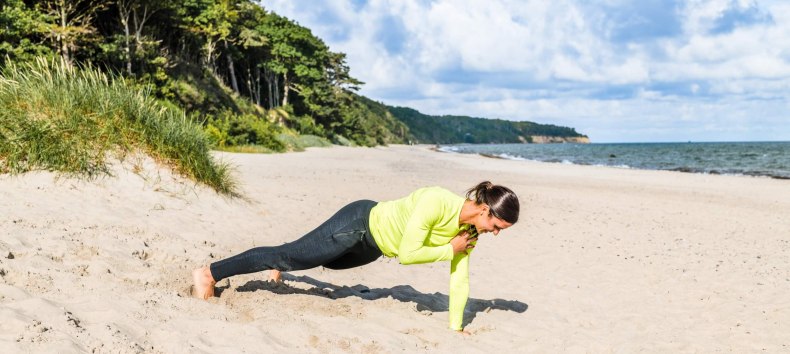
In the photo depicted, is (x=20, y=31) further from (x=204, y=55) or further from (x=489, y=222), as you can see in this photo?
(x=489, y=222)

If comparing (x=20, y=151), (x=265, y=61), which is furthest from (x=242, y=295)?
(x=265, y=61)

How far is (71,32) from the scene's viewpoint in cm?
2206

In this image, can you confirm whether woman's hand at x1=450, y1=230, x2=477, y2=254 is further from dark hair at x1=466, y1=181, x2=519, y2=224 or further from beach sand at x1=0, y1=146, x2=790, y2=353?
beach sand at x1=0, y1=146, x2=790, y2=353

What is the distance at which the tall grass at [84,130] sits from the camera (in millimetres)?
6844

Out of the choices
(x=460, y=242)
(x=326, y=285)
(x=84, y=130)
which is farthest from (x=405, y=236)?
(x=84, y=130)

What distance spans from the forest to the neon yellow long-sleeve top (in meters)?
5.72

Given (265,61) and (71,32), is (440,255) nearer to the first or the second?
(71,32)

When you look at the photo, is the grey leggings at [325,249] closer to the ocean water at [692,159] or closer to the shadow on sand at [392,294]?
the shadow on sand at [392,294]

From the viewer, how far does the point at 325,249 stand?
4.27 metres

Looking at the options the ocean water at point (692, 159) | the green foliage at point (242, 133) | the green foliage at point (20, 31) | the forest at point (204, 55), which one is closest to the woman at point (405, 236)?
the forest at point (204, 55)

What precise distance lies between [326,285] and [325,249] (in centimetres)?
172

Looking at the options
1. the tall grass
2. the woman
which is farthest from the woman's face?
the tall grass

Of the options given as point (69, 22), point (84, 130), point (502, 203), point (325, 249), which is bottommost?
point (325, 249)

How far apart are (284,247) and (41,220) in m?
3.01
